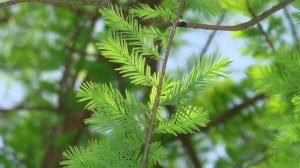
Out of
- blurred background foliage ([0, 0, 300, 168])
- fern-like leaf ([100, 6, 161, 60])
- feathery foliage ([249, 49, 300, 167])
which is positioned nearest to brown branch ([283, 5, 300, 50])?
blurred background foliage ([0, 0, 300, 168])

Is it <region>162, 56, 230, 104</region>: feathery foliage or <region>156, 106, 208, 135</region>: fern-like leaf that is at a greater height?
<region>162, 56, 230, 104</region>: feathery foliage

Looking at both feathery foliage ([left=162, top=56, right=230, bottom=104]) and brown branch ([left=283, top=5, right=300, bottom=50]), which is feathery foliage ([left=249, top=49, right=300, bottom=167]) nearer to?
feathery foliage ([left=162, top=56, right=230, bottom=104])

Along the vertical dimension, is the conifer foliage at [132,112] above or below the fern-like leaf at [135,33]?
below

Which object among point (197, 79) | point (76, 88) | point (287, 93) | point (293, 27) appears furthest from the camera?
point (76, 88)

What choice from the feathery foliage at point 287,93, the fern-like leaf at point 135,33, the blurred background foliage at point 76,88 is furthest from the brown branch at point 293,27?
the fern-like leaf at point 135,33

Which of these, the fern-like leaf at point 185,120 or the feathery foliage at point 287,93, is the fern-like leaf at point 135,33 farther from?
the feathery foliage at point 287,93

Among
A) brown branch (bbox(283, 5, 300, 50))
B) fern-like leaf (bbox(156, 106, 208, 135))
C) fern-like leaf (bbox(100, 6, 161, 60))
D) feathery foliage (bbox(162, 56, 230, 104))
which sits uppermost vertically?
brown branch (bbox(283, 5, 300, 50))

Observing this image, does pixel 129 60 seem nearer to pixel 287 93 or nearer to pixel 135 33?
pixel 135 33

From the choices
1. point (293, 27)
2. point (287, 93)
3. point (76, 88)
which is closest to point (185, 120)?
point (287, 93)

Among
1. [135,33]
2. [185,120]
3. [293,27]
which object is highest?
[293,27]
